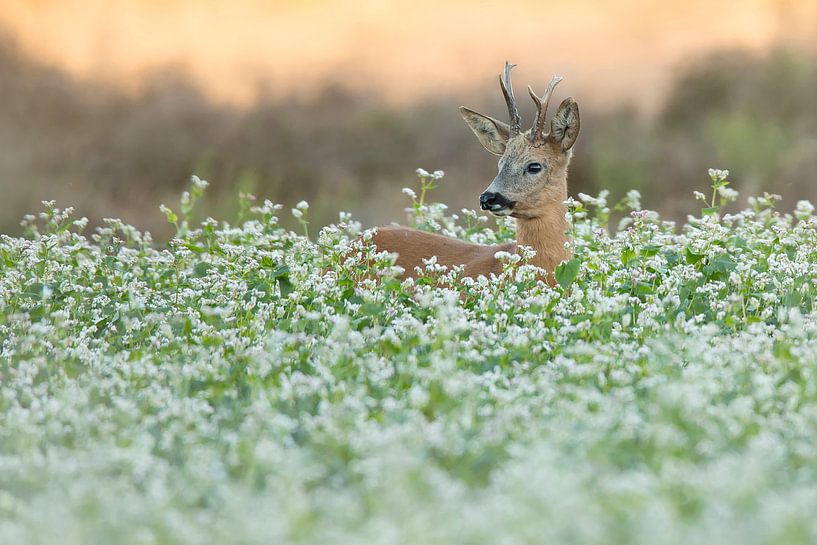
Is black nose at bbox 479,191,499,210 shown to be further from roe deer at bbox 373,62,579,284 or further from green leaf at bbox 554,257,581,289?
green leaf at bbox 554,257,581,289

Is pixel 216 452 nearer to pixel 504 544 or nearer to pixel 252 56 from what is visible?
pixel 504 544

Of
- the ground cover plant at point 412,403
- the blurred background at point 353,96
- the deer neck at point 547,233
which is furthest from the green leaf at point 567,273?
the blurred background at point 353,96

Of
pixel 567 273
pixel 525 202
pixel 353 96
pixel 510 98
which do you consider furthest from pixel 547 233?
pixel 353 96

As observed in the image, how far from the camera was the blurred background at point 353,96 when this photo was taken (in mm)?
16984

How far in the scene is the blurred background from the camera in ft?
55.7

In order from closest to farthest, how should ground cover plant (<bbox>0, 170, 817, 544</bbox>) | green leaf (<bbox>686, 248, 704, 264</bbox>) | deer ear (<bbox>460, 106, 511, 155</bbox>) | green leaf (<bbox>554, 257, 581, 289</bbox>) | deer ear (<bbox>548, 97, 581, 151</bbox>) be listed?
1. ground cover plant (<bbox>0, 170, 817, 544</bbox>)
2. green leaf (<bbox>554, 257, 581, 289</bbox>)
3. green leaf (<bbox>686, 248, 704, 264</bbox>)
4. deer ear (<bbox>548, 97, 581, 151</bbox>)
5. deer ear (<bbox>460, 106, 511, 155</bbox>)

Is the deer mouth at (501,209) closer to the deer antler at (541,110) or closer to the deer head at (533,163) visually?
the deer head at (533,163)

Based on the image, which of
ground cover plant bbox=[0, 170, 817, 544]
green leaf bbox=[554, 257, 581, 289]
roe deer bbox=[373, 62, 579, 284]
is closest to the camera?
ground cover plant bbox=[0, 170, 817, 544]

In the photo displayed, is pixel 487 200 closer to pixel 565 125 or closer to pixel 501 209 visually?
pixel 501 209


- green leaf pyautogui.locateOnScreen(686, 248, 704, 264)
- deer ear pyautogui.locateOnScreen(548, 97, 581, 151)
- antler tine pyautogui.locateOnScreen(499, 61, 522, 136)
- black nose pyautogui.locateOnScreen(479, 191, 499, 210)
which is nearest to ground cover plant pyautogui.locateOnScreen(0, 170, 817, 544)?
green leaf pyautogui.locateOnScreen(686, 248, 704, 264)

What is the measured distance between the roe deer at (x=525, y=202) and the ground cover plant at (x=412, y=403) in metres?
0.39

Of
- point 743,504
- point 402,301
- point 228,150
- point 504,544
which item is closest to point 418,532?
point 504,544

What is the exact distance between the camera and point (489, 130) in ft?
28.4

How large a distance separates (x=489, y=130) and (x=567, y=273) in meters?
1.95
